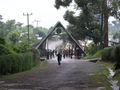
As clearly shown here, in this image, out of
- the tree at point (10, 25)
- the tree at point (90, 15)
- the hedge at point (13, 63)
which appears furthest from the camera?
the tree at point (10, 25)

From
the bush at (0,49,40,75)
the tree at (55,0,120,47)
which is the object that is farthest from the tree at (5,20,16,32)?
the bush at (0,49,40,75)

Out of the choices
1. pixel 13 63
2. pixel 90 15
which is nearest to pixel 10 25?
pixel 90 15

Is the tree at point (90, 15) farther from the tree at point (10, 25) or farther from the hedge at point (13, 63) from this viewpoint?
the tree at point (10, 25)

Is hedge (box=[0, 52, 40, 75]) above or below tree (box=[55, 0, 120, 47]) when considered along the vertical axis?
below

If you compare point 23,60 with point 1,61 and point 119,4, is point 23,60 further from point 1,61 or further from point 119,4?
point 119,4

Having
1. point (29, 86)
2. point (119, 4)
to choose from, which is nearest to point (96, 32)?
point (119, 4)

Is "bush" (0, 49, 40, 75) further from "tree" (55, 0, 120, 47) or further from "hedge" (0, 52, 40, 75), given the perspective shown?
"tree" (55, 0, 120, 47)

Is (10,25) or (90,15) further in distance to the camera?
(10,25)

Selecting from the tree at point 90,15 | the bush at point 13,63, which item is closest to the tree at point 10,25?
the tree at point 90,15

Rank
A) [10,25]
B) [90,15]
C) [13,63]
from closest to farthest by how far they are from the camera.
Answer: [13,63], [90,15], [10,25]

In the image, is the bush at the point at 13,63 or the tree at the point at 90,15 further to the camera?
the tree at the point at 90,15

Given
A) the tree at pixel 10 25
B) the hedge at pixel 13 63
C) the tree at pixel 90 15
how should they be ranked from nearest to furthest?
the hedge at pixel 13 63
the tree at pixel 90 15
the tree at pixel 10 25

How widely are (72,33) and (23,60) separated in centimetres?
3068

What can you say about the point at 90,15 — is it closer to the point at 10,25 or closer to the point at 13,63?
the point at 13,63
